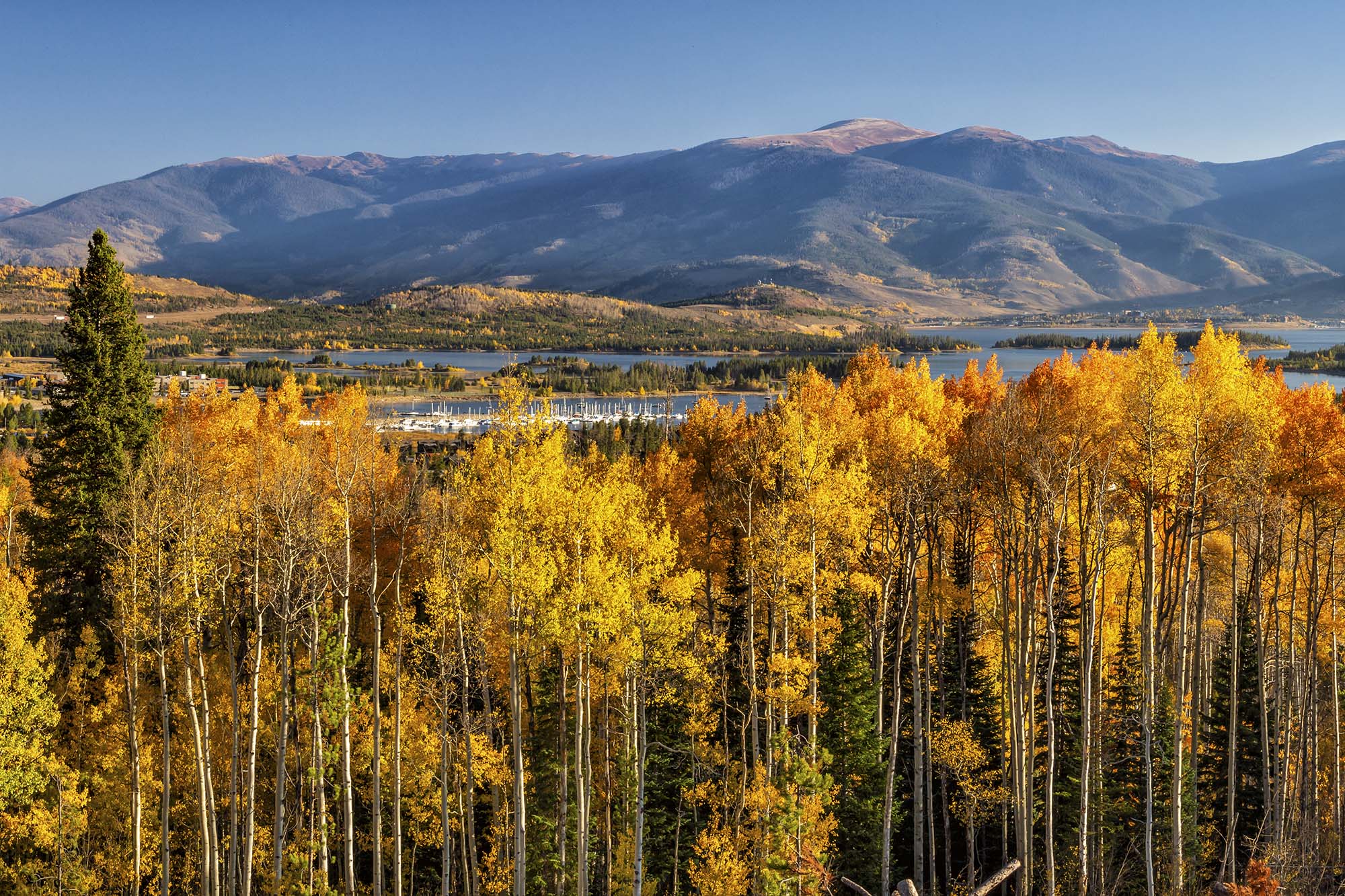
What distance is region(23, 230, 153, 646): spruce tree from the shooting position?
33188 millimetres

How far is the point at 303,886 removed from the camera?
16.5 meters

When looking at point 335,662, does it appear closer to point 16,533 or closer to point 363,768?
point 363,768

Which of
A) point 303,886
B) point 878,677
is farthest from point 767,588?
point 303,886

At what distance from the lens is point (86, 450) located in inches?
1319

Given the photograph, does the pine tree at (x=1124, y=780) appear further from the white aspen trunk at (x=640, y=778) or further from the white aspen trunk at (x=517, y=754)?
the white aspen trunk at (x=517, y=754)

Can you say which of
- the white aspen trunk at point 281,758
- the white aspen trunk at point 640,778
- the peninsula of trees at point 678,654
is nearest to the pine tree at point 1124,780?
the peninsula of trees at point 678,654

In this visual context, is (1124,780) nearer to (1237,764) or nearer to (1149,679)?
(1237,764)

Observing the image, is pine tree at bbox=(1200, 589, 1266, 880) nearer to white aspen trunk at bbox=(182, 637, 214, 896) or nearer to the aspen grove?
the aspen grove

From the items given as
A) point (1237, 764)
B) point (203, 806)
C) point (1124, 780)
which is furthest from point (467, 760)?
point (1237, 764)

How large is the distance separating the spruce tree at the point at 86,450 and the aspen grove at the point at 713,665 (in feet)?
3.36

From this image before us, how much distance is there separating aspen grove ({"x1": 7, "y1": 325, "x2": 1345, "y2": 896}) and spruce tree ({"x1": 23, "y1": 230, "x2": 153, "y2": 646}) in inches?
40.3

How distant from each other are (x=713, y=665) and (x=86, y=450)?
927 inches

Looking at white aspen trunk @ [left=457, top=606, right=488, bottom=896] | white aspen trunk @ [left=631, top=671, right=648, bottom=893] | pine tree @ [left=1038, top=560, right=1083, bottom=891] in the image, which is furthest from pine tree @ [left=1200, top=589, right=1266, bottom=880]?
white aspen trunk @ [left=457, top=606, right=488, bottom=896]

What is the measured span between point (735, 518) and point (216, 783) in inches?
791
